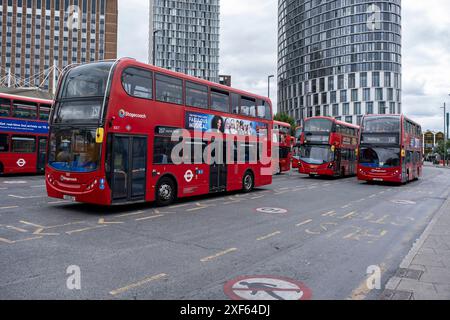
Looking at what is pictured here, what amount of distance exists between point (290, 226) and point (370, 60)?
312ft

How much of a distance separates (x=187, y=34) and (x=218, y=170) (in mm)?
130591

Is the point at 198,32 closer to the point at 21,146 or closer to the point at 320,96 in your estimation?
the point at 320,96

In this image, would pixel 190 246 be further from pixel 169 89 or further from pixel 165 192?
pixel 169 89

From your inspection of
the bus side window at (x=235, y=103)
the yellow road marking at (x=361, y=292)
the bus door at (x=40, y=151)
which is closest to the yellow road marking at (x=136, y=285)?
the yellow road marking at (x=361, y=292)

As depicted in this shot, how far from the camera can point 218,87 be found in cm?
1474

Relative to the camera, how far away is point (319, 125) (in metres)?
26.7

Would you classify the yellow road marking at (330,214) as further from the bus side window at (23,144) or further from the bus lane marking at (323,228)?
the bus side window at (23,144)

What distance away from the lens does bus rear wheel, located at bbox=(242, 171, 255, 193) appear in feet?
55.9

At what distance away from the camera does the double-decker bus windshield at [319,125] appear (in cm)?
2644

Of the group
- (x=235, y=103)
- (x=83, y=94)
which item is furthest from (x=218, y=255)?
(x=235, y=103)

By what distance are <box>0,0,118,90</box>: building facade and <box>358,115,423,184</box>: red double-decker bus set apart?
98.5 meters

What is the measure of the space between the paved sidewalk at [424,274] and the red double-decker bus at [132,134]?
7.59m

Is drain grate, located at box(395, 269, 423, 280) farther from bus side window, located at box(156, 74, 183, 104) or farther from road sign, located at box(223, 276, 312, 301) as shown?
bus side window, located at box(156, 74, 183, 104)
